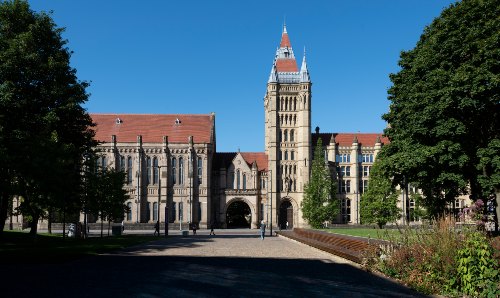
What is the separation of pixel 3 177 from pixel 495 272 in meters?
29.2

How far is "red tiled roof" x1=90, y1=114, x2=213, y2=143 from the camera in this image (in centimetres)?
8388

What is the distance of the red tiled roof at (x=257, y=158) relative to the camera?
286 feet

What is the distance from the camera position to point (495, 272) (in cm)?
1284

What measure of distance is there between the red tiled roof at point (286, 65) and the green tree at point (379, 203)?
28.3 metres

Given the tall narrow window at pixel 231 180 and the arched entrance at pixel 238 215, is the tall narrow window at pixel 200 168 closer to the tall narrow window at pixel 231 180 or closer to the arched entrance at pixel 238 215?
the tall narrow window at pixel 231 180

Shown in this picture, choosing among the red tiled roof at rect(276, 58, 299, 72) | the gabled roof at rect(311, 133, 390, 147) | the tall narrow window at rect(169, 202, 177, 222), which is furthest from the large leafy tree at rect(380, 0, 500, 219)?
the red tiled roof at rect(276, 58, 299, 72)

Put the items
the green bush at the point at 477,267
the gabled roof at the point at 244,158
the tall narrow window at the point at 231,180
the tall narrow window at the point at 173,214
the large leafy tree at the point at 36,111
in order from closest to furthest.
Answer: the green bush at the point at 477,267
the large leafy tree at the point at 36,111
the tall narrow window at the point at 173,214
the tall narrow window at the point at 231,180
the gabled roof at the point at 244,158

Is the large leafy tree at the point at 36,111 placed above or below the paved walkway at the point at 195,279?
above

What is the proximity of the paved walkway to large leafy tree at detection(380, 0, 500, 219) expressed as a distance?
11.7 metres

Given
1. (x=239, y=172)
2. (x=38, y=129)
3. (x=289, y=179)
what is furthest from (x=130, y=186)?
(x=38, y=129)

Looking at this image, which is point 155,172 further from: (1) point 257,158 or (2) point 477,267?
(2) point 477,267

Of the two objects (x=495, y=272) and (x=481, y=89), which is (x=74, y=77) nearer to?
(x=481, y=89)

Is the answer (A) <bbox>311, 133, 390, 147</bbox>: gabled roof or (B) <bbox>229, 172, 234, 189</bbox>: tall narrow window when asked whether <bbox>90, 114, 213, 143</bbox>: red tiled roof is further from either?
(A) <bbox>311, 133, 390, 147</bbox>: gabled roof

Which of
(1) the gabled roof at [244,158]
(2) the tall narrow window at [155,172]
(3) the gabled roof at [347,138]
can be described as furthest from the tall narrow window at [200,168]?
(3) the gabled roof at [347,138]
